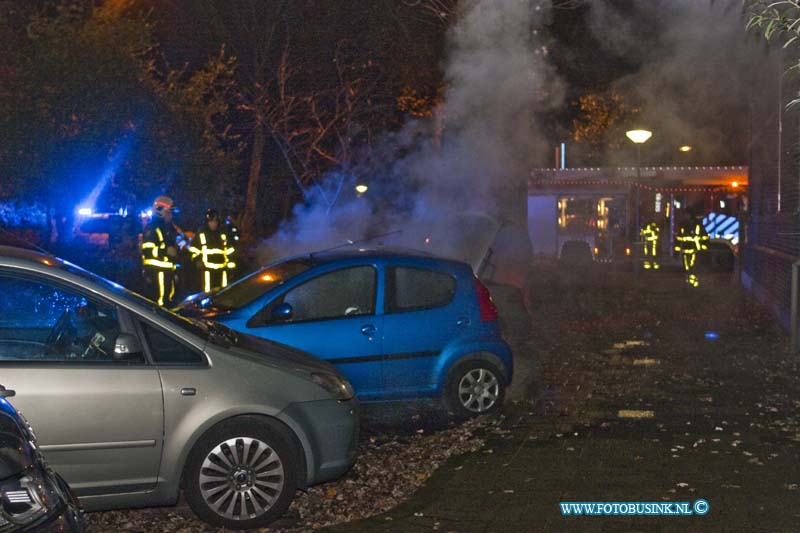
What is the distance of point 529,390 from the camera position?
36.0 ft

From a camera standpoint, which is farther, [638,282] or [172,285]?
[638,282]

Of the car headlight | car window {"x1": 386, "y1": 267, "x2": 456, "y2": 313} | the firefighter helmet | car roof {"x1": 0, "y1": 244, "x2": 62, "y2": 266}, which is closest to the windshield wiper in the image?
the car headlight

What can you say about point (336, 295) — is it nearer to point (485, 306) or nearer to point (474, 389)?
point (485, 306)

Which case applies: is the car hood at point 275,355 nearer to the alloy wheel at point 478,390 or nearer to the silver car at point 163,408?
the silver car at point 163,408

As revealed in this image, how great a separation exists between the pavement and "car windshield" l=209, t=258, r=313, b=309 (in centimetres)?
234

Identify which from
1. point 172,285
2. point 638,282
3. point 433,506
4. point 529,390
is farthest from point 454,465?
point 638,282

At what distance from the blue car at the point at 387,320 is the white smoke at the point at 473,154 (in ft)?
12.9

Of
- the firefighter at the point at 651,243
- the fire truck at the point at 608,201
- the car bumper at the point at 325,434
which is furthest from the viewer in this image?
the fire truck at the point at 608,201

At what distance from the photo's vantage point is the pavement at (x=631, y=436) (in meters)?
6.53

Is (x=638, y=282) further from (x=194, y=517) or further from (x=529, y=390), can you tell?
(x=194, y=517)

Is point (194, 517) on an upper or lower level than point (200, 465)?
lower

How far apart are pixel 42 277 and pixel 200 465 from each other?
143cm

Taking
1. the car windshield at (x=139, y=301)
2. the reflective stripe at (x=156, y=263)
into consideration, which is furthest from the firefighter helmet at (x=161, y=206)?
the car windshield at (x=139, y=301)

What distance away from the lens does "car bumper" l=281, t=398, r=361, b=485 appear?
21.0 feet
